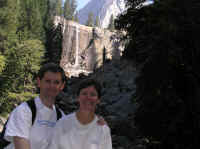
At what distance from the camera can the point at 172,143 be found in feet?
21.2

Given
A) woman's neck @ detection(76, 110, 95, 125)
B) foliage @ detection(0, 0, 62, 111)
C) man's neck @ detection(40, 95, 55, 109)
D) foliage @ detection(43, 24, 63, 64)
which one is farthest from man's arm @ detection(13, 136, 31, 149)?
foliage @ detection(43, 24, 63, 64)

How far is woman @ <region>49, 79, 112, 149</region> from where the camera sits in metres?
2.29

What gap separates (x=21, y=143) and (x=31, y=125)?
0.20m

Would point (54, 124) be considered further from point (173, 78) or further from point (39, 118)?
point (173, 78)

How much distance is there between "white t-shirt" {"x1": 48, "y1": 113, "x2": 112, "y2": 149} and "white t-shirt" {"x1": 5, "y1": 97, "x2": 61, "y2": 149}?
0.34 feet

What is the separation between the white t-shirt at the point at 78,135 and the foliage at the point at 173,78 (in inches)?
158

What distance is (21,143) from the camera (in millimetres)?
2088

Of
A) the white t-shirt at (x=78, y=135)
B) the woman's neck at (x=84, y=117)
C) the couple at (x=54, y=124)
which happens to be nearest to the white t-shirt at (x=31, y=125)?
the couple at (x=54, y=124)

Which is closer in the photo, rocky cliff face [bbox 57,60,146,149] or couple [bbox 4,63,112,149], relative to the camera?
couple [bbox 4,63,112,149]

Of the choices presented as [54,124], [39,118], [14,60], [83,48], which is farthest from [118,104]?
[83,48]

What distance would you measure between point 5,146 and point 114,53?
193 ft

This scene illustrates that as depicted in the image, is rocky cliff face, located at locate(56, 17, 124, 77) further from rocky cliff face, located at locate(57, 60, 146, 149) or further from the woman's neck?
the woman's neck

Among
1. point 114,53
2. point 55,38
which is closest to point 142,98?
point 55,38

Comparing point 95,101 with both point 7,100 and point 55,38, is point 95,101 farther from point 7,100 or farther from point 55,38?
point 55,38
